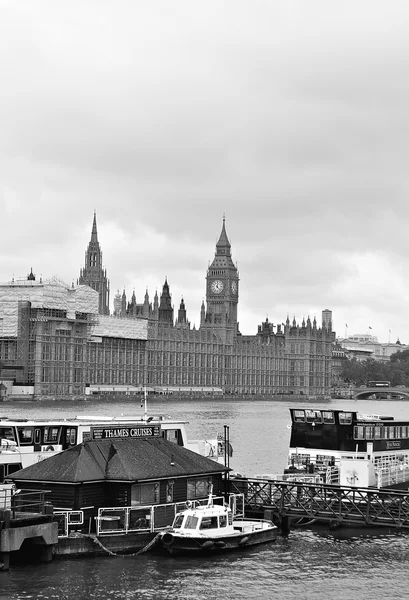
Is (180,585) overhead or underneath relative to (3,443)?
underneath

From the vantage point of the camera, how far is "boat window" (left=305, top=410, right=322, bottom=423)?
48312mm

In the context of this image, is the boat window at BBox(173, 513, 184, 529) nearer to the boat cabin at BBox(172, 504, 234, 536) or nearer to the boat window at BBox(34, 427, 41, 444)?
the boat cabin at BBox(172, 504, 234, 536)

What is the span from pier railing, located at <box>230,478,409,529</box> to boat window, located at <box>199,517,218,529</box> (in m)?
4.46

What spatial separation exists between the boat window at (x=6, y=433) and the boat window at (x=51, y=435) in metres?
1.10

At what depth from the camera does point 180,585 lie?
3216cm

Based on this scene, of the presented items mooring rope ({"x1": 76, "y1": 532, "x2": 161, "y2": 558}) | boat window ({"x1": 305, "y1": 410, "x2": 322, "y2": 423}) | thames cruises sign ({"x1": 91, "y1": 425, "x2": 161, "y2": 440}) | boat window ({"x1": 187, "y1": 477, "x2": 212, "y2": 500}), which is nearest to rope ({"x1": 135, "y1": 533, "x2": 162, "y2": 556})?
mooring rope ({"x1": 76, "y1": 532, "x2": 161, "y2": 558})

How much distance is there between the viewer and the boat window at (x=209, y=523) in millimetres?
35438

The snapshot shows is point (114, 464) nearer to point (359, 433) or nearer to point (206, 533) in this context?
point (206, 533)

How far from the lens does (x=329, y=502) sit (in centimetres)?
3991

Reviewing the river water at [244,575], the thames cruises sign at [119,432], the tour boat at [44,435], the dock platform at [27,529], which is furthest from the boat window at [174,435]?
the dock platform at [27,529]

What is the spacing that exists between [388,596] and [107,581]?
294 inches

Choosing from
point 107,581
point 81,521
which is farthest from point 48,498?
point 107,581

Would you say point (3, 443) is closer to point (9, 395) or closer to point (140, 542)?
point (140, 542)

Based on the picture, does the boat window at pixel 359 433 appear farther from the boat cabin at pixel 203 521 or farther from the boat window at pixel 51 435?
the boat window at pixel 51 435
